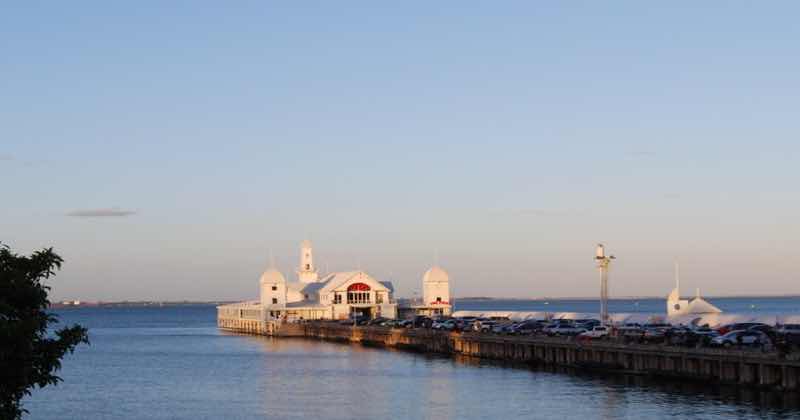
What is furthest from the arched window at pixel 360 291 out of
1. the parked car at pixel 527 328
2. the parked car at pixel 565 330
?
the parked car at pixel 565 330

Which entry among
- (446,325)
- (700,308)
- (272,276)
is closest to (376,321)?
(446,325)

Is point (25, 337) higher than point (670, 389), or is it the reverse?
Answer: point (25, 337)

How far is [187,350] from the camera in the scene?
131 metres

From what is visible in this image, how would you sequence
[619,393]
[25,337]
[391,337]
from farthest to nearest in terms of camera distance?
[391,337], [619,393], [25,337]

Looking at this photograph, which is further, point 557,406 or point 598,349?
point 598,349

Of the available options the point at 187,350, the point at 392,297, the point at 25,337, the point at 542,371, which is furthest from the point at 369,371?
the point at 392,297

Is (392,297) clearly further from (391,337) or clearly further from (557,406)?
(557,406)

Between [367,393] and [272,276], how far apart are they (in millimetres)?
102505

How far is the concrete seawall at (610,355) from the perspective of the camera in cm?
6688

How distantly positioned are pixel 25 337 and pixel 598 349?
62.0 meters

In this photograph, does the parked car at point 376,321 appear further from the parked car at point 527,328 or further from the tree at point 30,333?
the tree at point 30,333

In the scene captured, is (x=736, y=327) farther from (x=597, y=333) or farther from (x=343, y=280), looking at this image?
(x=343, y=280)

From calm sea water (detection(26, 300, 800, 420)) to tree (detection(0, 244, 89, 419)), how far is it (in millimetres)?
33621

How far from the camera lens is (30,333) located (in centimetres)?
2936
